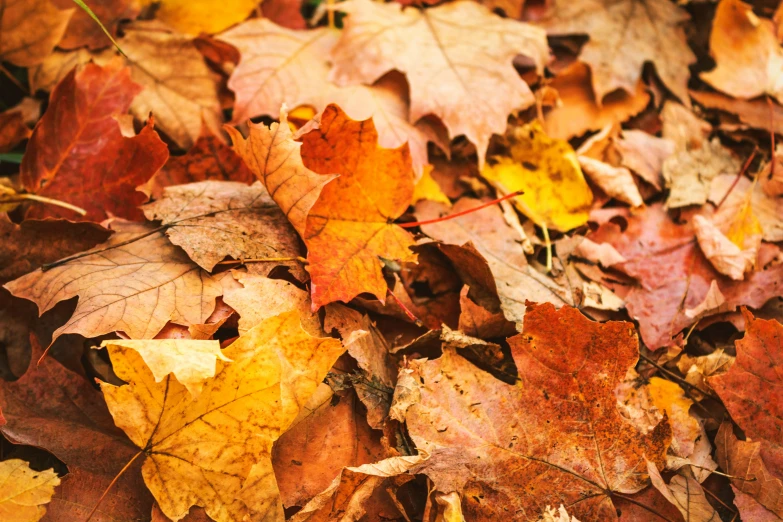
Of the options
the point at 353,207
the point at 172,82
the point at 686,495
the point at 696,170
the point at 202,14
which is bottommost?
the point at 686,495

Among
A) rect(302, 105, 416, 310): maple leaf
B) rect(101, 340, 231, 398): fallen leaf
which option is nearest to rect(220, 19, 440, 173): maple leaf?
rect(302, 105, 416, 310): maple leaf

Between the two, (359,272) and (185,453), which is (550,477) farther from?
(185,453)

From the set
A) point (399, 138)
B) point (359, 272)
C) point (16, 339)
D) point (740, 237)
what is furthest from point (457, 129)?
point (16, 339)

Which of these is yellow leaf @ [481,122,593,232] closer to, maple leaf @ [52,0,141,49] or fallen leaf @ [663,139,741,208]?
fallen leaf @ [663,139,741,208]

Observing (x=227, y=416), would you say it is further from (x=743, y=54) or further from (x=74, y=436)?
(x=743, y=54)

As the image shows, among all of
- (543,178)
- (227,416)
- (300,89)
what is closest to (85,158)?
(300,89)

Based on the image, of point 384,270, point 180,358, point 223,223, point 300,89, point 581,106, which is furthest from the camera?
point 581,106

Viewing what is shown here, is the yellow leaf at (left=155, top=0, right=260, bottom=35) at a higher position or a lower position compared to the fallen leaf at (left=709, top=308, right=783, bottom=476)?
higher
